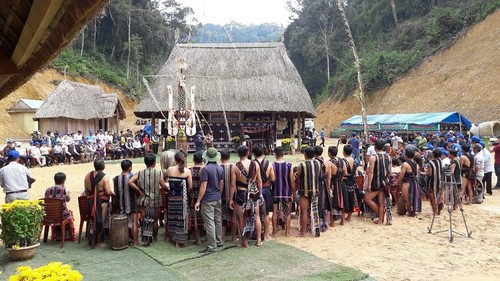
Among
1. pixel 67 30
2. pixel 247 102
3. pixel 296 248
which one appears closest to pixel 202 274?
pixel 296 248

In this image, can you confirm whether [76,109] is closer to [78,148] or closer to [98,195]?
[78,148]

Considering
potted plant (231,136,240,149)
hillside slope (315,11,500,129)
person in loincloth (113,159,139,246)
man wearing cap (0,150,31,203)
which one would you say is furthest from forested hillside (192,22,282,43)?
person in loincloth (113,159,139,246)

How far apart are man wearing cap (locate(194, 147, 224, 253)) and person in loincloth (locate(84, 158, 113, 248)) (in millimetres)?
1468

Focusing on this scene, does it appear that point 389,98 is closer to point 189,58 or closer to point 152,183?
point 189,58

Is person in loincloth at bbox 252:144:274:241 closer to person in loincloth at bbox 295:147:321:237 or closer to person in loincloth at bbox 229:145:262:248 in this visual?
person in loincloth at bbox 229:145:262:248

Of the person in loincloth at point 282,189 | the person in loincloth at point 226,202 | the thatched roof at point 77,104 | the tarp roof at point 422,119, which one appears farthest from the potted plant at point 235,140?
the person in loincloth at point 226,202

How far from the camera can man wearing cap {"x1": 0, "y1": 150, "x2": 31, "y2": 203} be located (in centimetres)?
646

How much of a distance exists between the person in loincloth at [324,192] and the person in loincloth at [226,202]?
1.58 meters

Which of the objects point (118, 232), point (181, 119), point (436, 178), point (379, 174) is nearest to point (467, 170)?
point (436, 178)

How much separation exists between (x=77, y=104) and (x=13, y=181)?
21.1 metres

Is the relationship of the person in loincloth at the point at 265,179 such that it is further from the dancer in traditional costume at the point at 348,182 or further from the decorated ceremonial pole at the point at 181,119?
the decorated ceremonial pole at the point at 181,119

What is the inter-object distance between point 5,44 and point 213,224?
3.69 m

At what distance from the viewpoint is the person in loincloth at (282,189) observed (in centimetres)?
669

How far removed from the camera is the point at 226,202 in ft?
21.0
